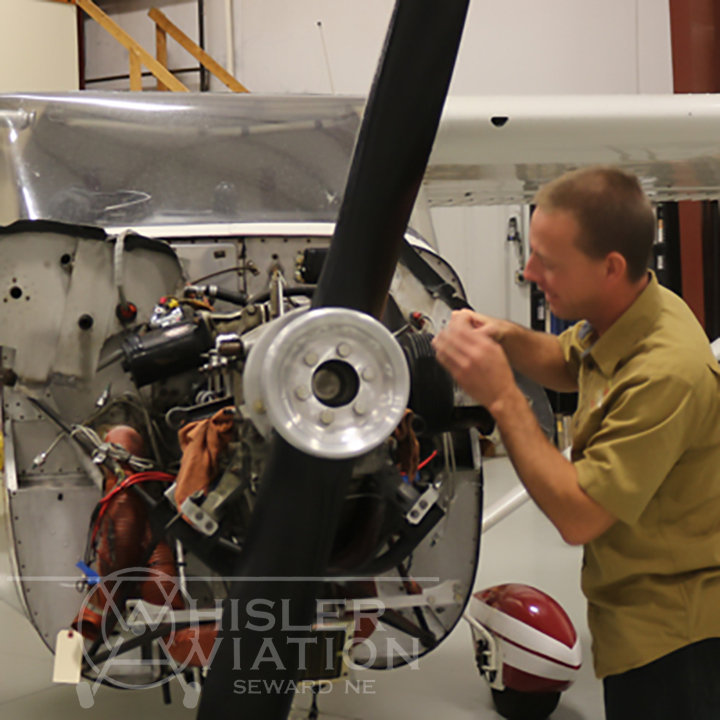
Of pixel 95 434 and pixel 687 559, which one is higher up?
pixel 95 434

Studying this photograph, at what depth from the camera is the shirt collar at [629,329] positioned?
1.50 m

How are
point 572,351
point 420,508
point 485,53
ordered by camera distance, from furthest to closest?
point 485,53 → point 420,508 → point 572,351

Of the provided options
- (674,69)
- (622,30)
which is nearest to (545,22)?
(622,30)

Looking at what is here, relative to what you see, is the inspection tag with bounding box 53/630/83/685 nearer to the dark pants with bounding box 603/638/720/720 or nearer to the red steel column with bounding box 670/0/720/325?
the dark pants with bounding box 603/638/720/720

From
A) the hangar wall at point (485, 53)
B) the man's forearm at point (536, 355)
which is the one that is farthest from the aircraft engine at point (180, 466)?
the hangar wall at point (485, 53)

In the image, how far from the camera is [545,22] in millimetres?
8422

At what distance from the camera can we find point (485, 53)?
28.5 feet

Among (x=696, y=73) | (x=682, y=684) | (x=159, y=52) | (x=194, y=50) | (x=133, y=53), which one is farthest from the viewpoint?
(x=159, y=52)

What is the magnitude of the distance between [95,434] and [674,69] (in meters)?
6.93

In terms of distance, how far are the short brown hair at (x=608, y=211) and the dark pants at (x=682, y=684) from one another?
660mm

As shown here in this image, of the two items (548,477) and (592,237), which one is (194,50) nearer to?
(592,237)

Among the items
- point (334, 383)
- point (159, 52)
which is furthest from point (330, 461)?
point (159, 52)

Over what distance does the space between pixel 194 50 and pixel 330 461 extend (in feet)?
29.4

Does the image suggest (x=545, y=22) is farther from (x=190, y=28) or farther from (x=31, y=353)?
(x=31, y=353)
